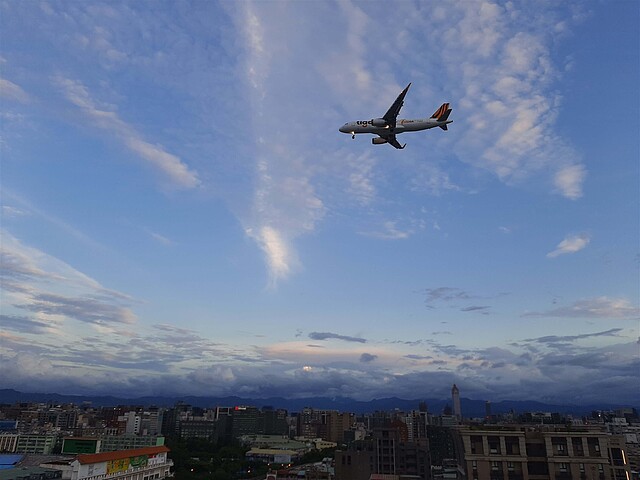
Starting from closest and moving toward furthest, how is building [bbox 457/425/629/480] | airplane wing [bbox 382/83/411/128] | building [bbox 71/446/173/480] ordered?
building [bbox 457/425/629/480], airplane wing [bbox 382/83/411/128], building [bbox 71/446/173/480]

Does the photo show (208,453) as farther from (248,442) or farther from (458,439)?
(458,439)

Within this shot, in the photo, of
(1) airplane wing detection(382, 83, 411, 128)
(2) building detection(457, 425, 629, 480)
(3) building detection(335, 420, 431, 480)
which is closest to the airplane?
(1) airplane wing detection(382, 83, 411, 128)

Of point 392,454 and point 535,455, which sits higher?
point 535,455

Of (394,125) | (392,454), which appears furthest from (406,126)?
(392,454)

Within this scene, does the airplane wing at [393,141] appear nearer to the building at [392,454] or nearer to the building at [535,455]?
the building at [535,455]

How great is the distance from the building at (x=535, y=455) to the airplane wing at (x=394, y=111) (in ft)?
103

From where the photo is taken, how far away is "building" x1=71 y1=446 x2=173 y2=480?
227 feet

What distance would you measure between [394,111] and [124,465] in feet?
250

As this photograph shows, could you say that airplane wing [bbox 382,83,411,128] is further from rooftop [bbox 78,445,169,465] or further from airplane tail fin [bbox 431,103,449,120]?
rooftop [bbox 78,445,169,465]

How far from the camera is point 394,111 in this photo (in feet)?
157

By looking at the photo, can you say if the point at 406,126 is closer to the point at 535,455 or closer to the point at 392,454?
the point at 535,455

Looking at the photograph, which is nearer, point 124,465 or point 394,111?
point 394,111

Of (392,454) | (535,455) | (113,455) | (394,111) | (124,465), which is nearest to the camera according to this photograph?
(535,455)

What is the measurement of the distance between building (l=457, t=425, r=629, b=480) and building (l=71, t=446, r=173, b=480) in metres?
61.7
